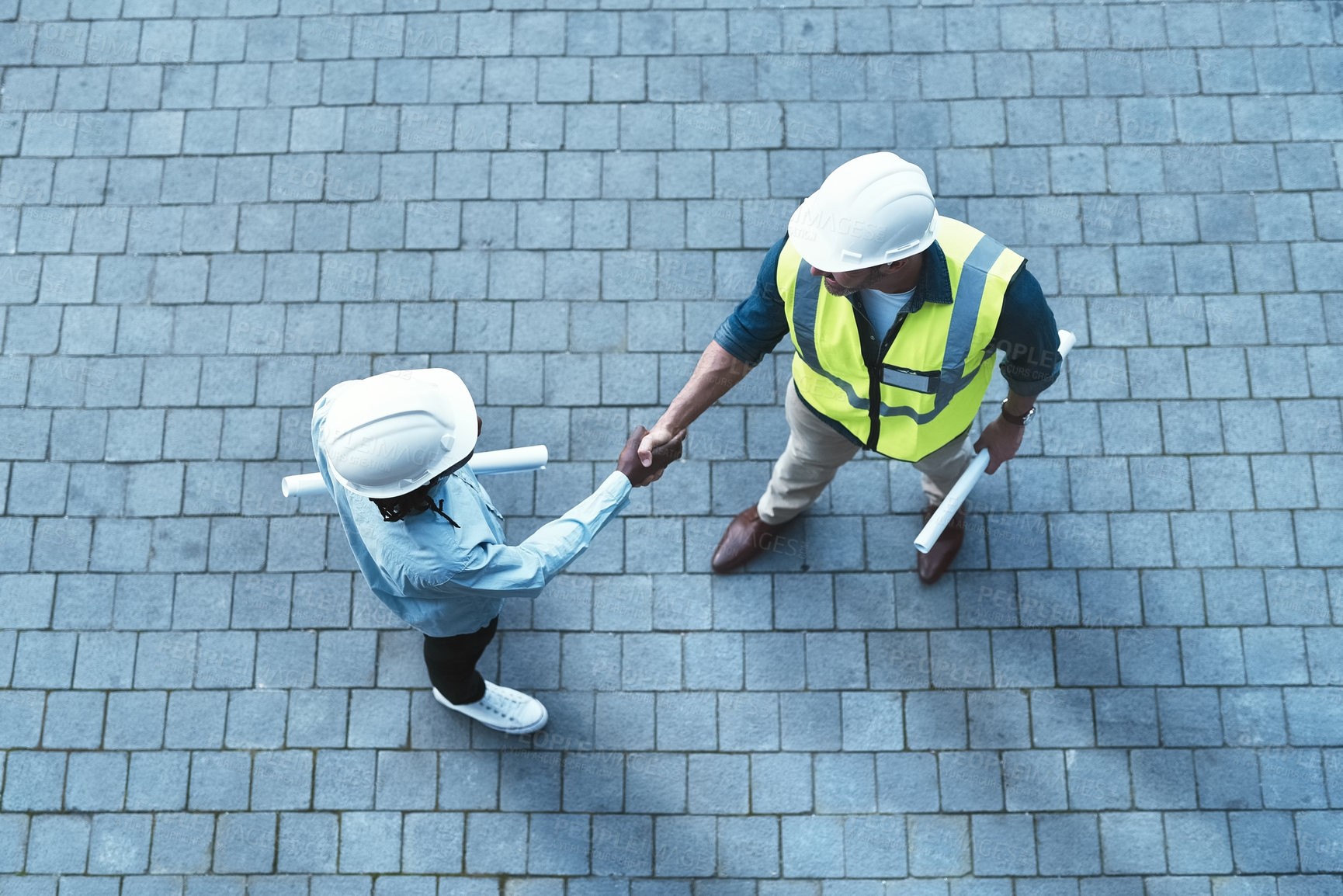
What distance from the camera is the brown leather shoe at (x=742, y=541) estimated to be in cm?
488

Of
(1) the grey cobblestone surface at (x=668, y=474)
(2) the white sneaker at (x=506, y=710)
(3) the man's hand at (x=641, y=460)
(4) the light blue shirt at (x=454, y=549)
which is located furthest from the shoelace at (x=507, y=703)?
(3) the man's hand at (x=641, y=460)

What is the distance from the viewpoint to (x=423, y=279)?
5.37 meters

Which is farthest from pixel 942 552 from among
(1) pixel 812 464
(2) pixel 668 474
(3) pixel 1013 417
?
(2) pixel 668 474

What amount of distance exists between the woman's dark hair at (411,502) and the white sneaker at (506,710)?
1553 mm

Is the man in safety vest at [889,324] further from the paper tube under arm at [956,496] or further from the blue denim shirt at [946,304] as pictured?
the paper tube under arm at [956,496]

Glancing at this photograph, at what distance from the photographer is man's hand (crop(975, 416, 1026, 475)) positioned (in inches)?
160

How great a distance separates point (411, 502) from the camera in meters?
3.23

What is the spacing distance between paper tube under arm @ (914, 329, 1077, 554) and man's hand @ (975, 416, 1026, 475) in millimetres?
35

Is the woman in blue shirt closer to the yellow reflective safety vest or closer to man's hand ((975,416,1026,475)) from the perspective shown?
the yellow reflective safety vest

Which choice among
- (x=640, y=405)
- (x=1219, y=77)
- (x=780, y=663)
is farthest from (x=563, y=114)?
(x=1219, y=77)

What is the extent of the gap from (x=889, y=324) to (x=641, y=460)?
98 cm

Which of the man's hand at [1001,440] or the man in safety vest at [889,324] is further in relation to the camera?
the man's hand at [1001,440]

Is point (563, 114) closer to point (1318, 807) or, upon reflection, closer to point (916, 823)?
point (916, 823)

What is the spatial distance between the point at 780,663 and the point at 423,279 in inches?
98.5
